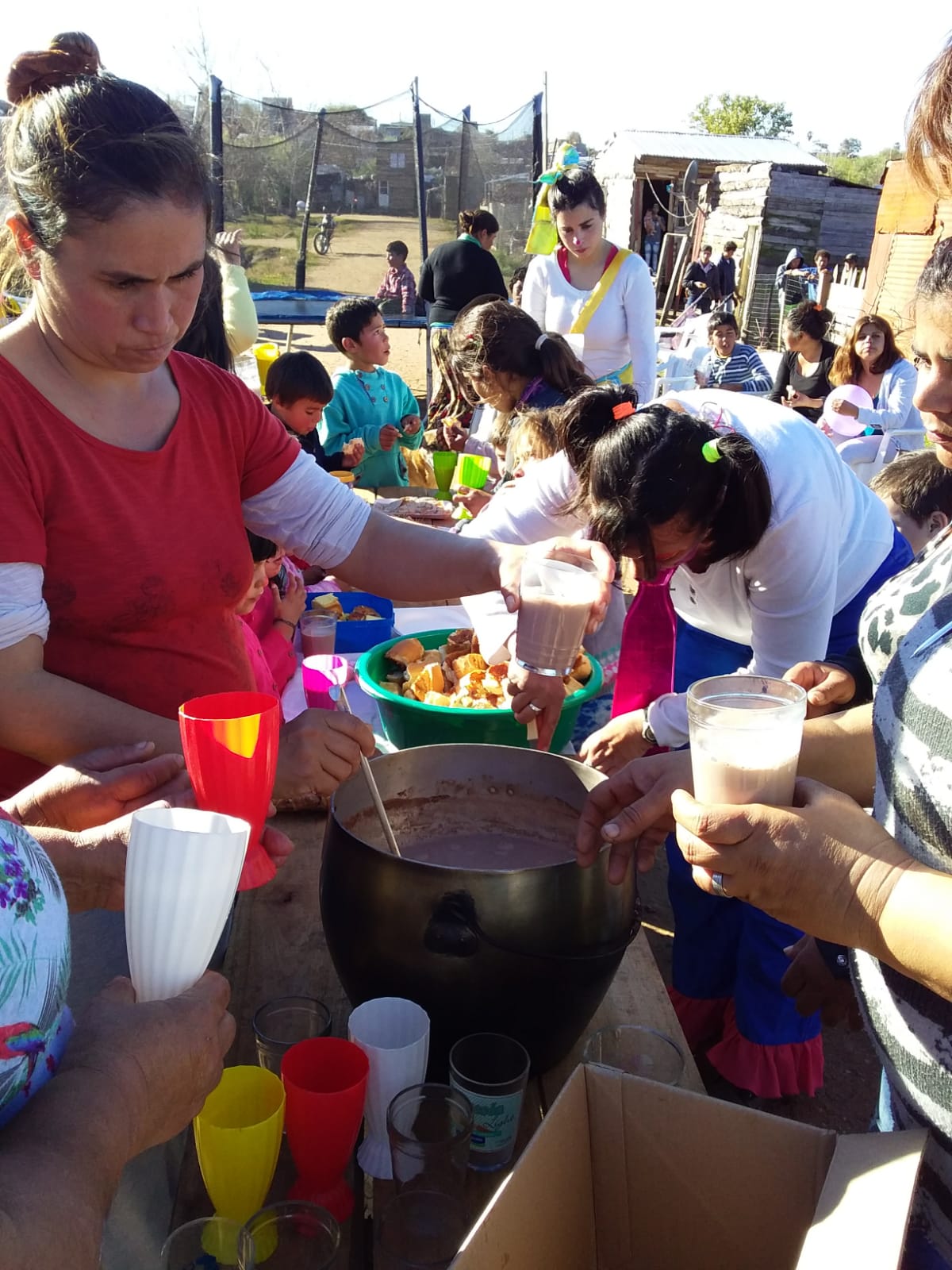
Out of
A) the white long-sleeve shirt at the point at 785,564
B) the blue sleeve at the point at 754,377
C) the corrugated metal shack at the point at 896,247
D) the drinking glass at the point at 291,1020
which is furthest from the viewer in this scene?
the corrugated metal shack at the point at 896,247

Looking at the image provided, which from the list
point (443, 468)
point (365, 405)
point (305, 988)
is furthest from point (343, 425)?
point (305, 988)

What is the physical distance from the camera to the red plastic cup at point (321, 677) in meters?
2.52

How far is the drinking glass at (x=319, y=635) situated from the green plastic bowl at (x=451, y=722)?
546 millimetres

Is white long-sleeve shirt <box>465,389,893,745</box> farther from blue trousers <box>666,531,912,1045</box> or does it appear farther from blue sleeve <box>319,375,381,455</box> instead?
blue sleeve <box>319,375,381,455</box>

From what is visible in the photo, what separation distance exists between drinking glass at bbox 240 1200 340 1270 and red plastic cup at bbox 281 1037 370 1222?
64 mm

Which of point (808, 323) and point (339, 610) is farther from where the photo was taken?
point (808, 323)

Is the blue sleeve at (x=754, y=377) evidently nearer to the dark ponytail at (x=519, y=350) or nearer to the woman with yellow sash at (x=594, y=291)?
the woman with yellow sash at (x=594, y=291)

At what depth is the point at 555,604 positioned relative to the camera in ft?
6.50

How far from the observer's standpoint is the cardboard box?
0.93 meters

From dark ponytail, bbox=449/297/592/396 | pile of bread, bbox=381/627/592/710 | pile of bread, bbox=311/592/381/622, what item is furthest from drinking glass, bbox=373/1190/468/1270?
dark ponytail, bbox=449/297/592/396

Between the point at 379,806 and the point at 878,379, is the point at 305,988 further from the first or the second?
the point at 878,379

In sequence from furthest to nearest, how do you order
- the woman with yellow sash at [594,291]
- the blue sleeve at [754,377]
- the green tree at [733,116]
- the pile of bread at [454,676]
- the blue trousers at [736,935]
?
the green tree at [733,116] → the blue sleeve at [754,377] → the woman with yellow sash at [594,291] → the blue trousers at [736,935] → the pile of bread at [454,676]

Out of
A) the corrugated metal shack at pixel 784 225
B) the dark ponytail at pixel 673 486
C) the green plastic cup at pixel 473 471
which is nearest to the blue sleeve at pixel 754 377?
the green plastic cup at pixel 473 471

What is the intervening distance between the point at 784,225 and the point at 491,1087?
17938 millimetres
